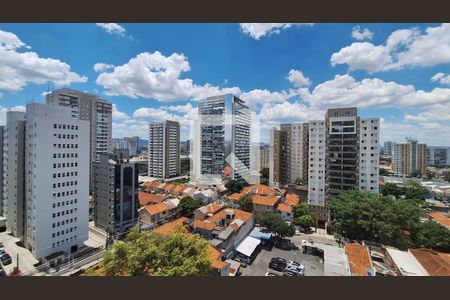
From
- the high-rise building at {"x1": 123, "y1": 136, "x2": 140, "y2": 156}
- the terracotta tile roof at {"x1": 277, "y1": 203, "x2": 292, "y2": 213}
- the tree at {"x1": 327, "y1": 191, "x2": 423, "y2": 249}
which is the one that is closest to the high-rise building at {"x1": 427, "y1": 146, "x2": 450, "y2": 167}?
the terracotta tile roof at {"x1": 277, "y1": 203, "x2": 292, "y2": 213}

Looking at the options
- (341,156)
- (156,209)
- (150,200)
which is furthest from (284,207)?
(150,200)

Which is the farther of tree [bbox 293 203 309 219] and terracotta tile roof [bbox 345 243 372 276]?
tree [bbox 293 203 309 219]

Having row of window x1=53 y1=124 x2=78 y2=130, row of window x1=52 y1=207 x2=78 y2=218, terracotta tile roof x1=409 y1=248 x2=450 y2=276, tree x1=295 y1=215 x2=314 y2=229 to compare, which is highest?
row of window x1=53 y1=124 x2=78 y2=130

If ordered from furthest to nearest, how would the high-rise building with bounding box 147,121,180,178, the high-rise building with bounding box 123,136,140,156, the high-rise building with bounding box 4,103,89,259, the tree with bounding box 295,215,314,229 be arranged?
the high-rise building with bounding box 123,136,140,156 < the high-rise building with bounding box 147,121,180,178 < the tree with bounding box 295,215,314,229 < the high-rise building with bounding box 4,103,89,259

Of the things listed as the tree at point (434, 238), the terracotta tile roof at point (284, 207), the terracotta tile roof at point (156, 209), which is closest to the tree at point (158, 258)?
the terracotta tile roof at point (156, 209)

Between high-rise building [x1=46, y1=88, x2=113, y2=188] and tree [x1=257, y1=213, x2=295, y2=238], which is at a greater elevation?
high-rise building [x1=46, y1=88, x2=113, y2=188]

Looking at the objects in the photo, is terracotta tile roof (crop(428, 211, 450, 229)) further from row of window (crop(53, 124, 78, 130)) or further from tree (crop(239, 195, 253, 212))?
row of window (crop(53, 124, 78, 130))

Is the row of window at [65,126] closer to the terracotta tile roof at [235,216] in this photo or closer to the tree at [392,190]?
the terracotta tile roof at [235,216]
